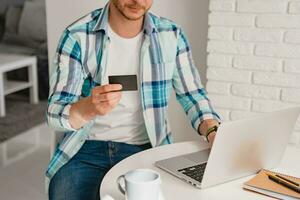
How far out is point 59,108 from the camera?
1.32m

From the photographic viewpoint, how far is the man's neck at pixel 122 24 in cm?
152

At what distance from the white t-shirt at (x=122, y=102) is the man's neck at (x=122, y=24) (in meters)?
0.02

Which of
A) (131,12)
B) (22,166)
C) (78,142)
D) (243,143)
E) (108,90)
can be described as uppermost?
(131,12)

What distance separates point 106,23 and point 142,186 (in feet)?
2.58

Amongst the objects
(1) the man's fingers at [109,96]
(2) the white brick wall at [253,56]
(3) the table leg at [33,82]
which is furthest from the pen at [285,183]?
(3) the table leg at [33,82]

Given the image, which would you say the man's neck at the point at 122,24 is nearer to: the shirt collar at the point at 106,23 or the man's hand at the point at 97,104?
the shirt collar at the point at 106,23

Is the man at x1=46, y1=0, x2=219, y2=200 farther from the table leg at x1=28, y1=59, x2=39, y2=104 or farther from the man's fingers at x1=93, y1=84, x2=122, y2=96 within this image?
the table leg at x1=28, y1=59, x2=39, y2=104

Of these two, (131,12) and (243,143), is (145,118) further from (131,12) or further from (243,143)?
(243,143)

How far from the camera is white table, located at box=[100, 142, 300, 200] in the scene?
1.03 metres

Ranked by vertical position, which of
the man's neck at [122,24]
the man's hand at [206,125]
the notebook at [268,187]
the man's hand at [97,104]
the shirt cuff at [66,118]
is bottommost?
the notebook at [268,187]

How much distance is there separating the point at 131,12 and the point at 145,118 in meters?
0.37

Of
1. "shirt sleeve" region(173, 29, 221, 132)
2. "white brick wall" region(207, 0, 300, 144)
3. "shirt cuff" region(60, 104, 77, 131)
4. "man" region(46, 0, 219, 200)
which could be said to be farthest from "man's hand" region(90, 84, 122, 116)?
"white brick wall" region(207, 0, 300, 144)

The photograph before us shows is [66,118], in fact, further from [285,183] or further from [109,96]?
[285,183]

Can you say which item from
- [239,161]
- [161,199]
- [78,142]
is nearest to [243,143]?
[239,161]
